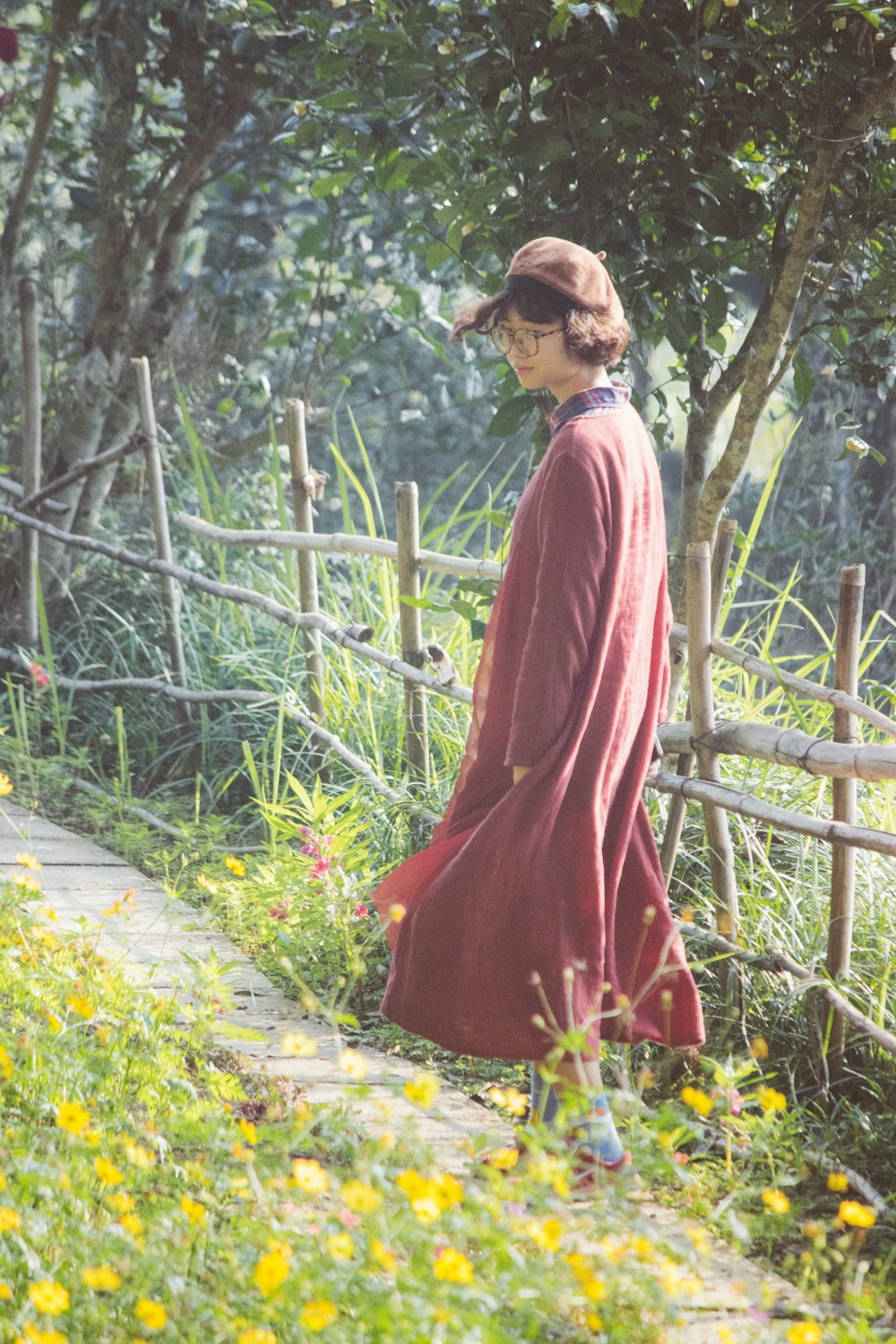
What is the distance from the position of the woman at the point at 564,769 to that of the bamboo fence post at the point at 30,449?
3084 millimetres

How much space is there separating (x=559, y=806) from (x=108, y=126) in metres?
3.99

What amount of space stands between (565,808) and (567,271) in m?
0.82

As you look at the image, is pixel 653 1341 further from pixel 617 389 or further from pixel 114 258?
pixel 114 258

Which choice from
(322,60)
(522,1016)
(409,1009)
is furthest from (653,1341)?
(322,60)

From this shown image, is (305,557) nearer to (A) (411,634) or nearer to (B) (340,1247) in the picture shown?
(A) (411,634)

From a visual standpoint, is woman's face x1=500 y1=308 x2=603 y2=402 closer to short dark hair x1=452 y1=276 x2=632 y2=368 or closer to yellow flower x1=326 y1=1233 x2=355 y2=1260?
short dark hair x1=452 y1=276 x2=632 y2=368

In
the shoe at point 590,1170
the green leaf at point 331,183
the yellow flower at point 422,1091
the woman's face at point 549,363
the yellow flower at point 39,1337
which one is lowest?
the shoe at point 590,1170

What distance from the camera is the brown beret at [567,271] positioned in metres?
1.96

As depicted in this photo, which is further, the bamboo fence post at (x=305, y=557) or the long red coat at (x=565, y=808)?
the bamboo fence post at (x=305, y=557)

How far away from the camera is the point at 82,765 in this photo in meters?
4.30

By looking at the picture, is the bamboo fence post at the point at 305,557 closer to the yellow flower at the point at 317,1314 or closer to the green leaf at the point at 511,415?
the green leaf at the point at 511,415

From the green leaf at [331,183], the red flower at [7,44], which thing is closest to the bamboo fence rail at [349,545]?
the green leaf at [331,183]

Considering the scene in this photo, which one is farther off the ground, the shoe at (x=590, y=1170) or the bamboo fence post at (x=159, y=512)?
the bamboo fence post at (x=159, y=512)

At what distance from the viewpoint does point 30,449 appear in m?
4.80
